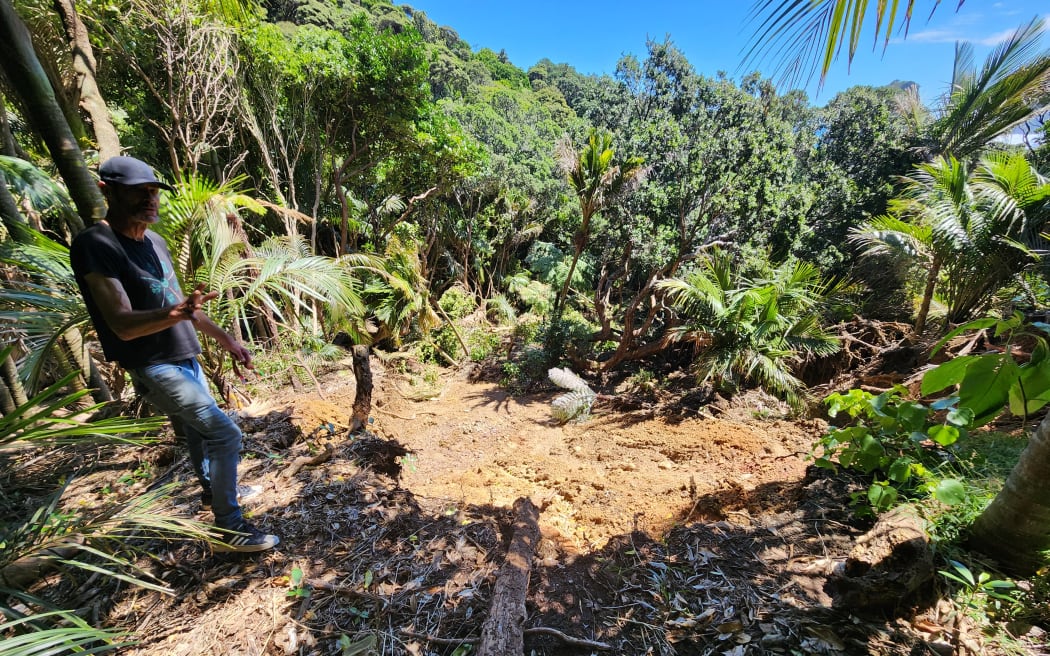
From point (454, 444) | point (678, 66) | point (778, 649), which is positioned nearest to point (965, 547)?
point (778, 649)

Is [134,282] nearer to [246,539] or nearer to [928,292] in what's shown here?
[246,539]

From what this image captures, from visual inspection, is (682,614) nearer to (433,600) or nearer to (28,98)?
(433,600)

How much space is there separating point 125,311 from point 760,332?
6.10 meters

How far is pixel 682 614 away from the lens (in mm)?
1820

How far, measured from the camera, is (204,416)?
182cm

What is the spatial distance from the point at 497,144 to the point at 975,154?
483 inches

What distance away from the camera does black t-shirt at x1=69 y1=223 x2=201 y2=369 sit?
1567mm

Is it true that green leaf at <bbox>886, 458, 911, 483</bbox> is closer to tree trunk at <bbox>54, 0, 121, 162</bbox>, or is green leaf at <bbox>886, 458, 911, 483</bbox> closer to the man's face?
the man's face

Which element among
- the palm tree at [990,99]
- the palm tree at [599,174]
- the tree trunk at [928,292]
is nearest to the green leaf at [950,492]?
the tree trunk at [928,292]

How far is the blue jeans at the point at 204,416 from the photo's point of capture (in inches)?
69.7

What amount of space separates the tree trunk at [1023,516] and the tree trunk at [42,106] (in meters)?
4.66

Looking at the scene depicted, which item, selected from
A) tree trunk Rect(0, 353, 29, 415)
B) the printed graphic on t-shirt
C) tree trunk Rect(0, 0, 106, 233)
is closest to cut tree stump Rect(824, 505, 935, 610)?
the printed graphic on t-shirt

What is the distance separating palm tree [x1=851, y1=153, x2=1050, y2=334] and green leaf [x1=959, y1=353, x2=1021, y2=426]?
4.56 metres

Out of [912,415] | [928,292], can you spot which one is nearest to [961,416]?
[912,415]
